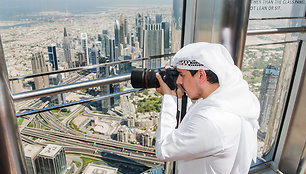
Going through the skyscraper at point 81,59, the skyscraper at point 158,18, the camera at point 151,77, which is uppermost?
the skyscraper at point 158,18

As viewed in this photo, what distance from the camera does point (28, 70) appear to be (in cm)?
92

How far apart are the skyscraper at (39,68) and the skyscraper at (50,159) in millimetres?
318

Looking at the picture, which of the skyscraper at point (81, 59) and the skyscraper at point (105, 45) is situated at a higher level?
the skyscraper at point (105, 45)

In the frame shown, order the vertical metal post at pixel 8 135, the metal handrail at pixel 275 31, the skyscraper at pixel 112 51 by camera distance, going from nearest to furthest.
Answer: the vertical metal post at pixel 8 135
the skyscraper at pixel 112 51
the metal handrail at pixel 275 31

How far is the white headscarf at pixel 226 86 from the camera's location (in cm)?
75

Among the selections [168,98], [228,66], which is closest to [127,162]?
[168,98]

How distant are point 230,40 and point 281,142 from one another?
1.40m

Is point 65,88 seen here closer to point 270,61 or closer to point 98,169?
point 98,169

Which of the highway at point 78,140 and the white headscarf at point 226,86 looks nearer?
the white headscarf at point 226,86

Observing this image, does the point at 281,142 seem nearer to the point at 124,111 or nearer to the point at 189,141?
the point at 124,111

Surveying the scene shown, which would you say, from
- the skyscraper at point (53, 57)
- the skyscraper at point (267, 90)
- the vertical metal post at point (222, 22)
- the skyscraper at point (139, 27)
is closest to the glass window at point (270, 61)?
the skyscraper at point (267, 90)

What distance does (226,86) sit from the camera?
2.51 ft

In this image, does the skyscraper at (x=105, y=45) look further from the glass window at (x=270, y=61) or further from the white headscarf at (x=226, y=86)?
the glass window at (x=270, y=61)

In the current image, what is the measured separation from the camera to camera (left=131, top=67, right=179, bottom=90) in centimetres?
91
